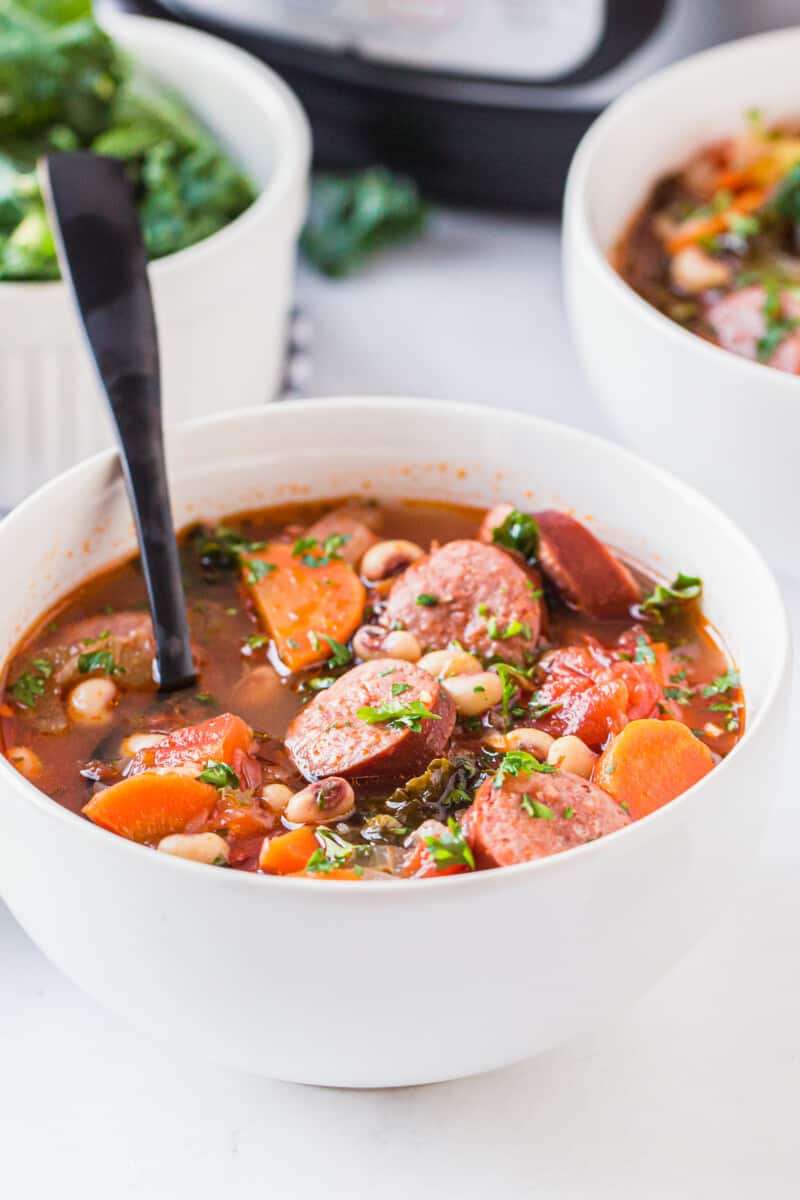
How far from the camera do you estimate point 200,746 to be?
1344mm

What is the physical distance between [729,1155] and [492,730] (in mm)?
414

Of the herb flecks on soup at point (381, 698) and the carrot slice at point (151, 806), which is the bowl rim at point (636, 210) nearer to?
the herb flecks on soup at point (381, 698)

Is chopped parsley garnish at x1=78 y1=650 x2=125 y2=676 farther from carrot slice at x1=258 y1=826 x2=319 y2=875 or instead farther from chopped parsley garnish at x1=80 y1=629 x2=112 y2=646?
carrot slice at x1=258 y1=826 x2=319 y2=875


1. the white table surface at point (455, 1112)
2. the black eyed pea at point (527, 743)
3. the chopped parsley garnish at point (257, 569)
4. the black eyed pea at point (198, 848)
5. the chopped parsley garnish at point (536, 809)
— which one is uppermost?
the chopped parsley garnish at point (536, 809)

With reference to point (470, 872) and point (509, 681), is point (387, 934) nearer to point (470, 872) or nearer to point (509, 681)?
point (470, 872)

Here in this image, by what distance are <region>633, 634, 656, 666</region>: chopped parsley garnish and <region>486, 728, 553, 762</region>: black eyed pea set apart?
0.51 feet

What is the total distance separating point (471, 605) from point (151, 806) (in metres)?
0.42

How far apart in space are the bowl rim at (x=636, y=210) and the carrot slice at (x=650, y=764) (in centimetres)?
55

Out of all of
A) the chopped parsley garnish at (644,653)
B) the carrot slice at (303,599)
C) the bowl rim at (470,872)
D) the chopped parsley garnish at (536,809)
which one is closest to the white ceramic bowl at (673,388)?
the bowl rim at (470,872)

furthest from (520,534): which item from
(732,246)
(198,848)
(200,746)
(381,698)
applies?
(732,246)

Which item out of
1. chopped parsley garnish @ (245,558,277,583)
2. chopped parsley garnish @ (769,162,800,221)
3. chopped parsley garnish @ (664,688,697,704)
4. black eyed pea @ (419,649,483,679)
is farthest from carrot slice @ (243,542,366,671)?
chopped parsley garnish @ (769,162,800,221)

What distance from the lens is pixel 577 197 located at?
2031 mm

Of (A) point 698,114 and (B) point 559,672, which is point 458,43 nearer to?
(A) point 698,114

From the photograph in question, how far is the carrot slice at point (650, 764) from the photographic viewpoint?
50.6 inches
